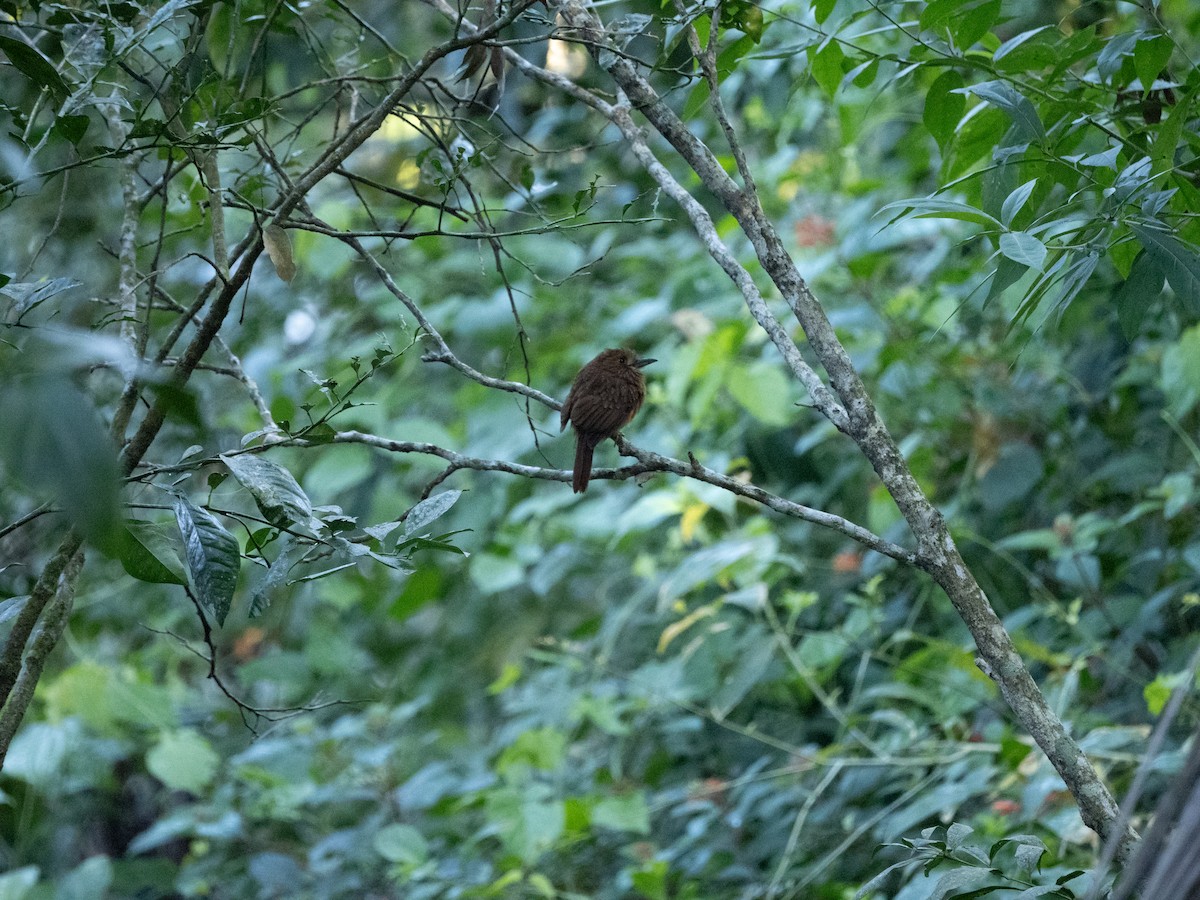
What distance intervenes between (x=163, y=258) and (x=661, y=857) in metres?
3.69

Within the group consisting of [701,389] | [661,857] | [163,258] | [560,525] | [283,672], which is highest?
[163,258]

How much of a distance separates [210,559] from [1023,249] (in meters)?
1.00

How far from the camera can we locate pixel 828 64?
5.94ft

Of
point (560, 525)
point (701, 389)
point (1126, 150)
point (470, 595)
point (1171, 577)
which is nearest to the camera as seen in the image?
point (1126, 150)

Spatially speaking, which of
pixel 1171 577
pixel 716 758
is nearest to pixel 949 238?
pixel 1171 577

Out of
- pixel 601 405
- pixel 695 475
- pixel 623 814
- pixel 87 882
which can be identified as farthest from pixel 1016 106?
pixel 87 882

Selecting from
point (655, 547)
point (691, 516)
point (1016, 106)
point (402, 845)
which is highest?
point (1016, 106)

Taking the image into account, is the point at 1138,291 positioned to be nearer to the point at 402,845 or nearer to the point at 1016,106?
the point at 1016,106

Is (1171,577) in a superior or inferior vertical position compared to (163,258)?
inferior

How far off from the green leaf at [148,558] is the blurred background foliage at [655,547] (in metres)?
0.65

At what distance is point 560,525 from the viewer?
4.18 meters

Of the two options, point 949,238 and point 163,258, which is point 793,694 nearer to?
point 949,238

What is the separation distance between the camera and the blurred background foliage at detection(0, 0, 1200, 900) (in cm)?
268

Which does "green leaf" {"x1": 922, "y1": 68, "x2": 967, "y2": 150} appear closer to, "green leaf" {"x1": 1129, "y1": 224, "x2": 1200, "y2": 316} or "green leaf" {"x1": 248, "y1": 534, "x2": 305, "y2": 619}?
"green leaf" {"x1": 1129, "y1": 224, "x2": 1200, "y2": 316}
